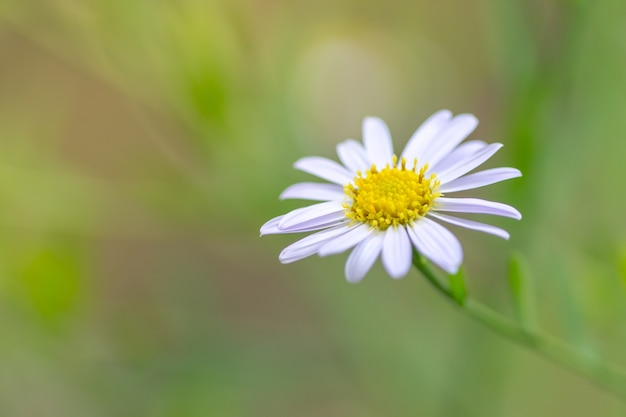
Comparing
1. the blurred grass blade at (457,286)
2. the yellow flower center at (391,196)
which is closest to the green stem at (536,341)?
the blurred grass blade at (457,286)

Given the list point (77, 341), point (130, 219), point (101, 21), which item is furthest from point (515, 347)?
point (130, 219)

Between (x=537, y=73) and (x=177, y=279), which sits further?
(x=177, y=279)

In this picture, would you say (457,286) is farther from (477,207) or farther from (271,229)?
(271,229)

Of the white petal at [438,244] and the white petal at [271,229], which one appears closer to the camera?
the white petal at [438,244]

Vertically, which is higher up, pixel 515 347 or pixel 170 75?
pixel 170 75

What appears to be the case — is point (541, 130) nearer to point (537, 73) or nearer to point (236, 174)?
point (537, 73)

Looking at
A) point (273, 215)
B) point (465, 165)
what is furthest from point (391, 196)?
point (273, 215)

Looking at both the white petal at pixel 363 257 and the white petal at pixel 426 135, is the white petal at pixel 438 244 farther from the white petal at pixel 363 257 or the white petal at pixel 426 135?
the white petal at pixel 426 135

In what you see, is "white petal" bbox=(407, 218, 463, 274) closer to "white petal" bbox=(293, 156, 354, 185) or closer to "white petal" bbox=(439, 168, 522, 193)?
"white petal" bbox=(439, 168, 522, 193)
